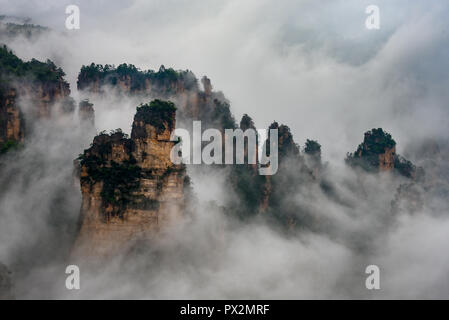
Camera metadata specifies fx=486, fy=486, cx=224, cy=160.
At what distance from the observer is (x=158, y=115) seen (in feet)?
162

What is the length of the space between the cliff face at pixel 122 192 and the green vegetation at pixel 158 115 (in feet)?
6.26

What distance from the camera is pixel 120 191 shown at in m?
46.8

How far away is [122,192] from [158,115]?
28.6 feet

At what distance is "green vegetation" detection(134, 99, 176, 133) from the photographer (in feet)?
161

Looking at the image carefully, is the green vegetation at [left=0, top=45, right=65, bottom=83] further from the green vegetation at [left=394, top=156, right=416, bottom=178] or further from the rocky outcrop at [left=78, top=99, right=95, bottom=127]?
the green vegetation at [left=394, top=156, right=416, bottom=178]

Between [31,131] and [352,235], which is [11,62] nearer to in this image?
[31,131]

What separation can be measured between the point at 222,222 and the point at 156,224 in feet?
45.2

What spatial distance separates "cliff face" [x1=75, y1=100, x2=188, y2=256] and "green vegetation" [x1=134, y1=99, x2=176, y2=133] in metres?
1.91

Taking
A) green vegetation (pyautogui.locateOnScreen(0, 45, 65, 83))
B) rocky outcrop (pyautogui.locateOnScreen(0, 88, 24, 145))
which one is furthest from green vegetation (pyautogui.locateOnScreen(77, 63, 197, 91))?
rocky outcrop (pyautogui.locateOnScreen(0, 88, 24, 145))

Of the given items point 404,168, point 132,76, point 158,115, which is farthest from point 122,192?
point 404,168

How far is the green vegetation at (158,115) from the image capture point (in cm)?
4919

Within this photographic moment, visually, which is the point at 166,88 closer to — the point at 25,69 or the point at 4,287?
the point at 25,69
